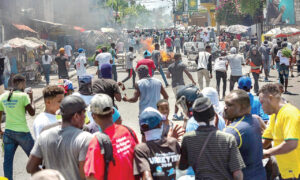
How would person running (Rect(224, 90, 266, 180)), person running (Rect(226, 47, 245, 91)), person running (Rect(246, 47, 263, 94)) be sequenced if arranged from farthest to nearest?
person running (Rect(246, 47, 263, 94)) < person running (Rect(226, 47, 245, 91)) < person running (Rect(224, 90, 266, 180))

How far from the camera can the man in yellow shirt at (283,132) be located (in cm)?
397

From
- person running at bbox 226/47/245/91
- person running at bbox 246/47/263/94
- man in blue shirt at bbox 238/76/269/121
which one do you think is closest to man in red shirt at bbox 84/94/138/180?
man in blue shirt at bbox 238/76/269/121

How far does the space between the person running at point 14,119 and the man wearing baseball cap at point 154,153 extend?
2.96 m

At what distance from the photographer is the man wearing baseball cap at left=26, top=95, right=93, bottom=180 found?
3.63 m

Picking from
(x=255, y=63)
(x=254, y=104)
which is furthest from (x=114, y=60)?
(x=254, y=104)

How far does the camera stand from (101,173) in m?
3.51

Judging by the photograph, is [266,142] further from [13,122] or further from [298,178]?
[13,122]

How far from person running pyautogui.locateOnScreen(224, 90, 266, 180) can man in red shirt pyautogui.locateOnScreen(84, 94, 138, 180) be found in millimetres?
857

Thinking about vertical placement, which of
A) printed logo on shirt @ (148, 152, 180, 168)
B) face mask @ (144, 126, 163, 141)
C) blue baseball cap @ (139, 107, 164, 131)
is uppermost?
blue baseball cap @ (139, 107, 164, 131)

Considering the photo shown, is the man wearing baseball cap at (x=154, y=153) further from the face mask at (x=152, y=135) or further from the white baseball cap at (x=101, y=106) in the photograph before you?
the white baseball cap at (x=101, y=106)

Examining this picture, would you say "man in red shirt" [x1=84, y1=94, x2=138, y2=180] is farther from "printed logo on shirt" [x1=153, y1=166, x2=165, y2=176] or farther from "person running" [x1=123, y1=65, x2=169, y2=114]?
"person running" [x1=123, y1=65, x2=169, y2=114]

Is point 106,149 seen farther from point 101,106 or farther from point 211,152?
point 211,152

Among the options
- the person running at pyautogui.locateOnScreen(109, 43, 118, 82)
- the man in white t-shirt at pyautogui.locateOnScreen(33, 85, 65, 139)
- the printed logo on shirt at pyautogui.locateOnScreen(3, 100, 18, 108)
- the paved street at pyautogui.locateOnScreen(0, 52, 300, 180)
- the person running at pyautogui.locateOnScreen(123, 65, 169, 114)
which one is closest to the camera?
the man in white t-shirt at pyautogui.locateOnScreen(33, 85, 65, 139)

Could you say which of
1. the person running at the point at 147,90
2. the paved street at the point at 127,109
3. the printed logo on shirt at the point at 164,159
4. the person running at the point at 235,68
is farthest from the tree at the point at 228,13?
the printed logo on shirt at the point at 164,159
